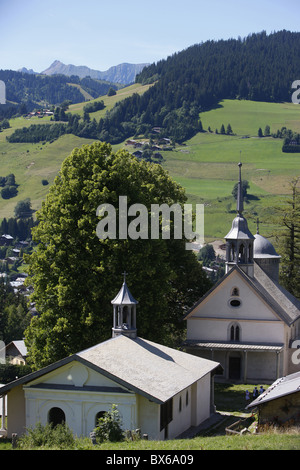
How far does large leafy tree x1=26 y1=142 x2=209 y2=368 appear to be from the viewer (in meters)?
38.6

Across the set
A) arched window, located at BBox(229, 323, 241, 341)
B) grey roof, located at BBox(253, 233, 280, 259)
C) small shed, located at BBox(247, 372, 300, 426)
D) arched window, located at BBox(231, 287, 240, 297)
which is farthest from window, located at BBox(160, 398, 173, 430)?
grey roof, located at BBox(253, 233, 280, 259)

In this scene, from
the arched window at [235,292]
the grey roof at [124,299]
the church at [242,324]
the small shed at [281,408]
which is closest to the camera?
the small shed at [281,408]

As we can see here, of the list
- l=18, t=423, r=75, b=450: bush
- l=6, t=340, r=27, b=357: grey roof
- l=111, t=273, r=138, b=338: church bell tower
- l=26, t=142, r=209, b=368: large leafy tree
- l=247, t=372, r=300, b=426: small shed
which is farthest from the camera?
l=6, t=340, r=27, b=357: grey roof

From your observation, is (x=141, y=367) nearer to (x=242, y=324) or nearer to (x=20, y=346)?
(x=242, y=324)

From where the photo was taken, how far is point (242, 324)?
154 ft

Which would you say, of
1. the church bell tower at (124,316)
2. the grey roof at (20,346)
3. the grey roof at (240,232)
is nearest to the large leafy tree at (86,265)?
the church bell tower at (124,316)

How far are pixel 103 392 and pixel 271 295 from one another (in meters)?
22.3

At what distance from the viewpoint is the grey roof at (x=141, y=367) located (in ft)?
91.8

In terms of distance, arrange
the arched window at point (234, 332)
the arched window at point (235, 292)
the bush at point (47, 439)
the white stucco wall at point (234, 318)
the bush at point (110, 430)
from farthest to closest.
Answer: the arched window at point (234, 332), the arched window at point (235, 292), the white stucco wall at point (234, 318), the bush at point (110, 430), the bush at point (47, 439)

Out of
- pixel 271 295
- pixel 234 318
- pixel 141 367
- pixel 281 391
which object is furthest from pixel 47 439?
pixel 271 295

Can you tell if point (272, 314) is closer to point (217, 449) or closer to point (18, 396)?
point (18, 396)

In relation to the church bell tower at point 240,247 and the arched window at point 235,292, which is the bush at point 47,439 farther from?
the church bell tower at point 240,247

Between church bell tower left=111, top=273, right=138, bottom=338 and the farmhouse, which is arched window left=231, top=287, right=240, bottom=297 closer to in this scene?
church bell tower left=111, top=273, right=138, bottom=338

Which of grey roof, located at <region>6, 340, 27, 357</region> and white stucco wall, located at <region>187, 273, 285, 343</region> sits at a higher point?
white stucco wall, located at <region>187, 273, 285, 343</region>
